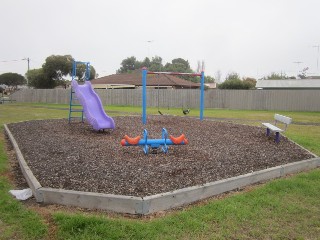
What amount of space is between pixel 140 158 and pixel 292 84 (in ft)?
133

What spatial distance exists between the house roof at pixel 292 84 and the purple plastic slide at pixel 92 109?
34841mm

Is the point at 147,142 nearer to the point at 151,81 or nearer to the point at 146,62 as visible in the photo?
the point at 151,81

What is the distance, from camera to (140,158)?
271 inches

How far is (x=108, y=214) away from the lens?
4348 mm

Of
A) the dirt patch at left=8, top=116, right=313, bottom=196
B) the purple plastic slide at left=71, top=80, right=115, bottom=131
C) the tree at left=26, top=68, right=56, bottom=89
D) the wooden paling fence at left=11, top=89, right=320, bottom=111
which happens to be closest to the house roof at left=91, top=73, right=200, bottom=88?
the wooden paling fence at left=11, top=89, right=320, bottom=111

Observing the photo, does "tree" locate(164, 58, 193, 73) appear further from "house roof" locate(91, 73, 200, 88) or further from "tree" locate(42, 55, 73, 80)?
"tree" locate(42, 55, 73, 80)

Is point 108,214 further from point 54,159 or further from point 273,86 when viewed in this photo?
point 273,86

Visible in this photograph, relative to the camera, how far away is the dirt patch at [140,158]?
5.26m

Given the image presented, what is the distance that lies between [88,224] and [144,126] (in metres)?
8.02

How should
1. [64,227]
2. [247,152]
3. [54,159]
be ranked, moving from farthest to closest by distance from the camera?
[247,152] → [54,159] → [64,227]

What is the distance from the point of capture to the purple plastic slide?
1085 cm

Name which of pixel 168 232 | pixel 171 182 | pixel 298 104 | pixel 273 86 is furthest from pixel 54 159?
pixel 273 86

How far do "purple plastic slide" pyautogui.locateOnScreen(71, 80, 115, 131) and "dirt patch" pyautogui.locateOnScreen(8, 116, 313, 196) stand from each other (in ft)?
1.12

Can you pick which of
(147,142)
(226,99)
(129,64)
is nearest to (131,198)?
(147,142)
